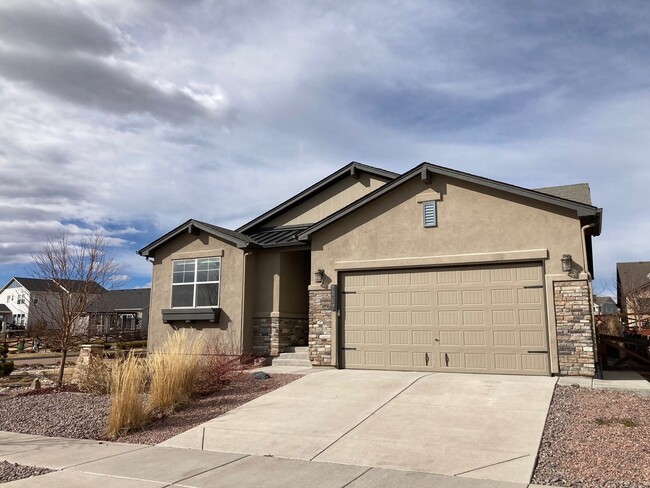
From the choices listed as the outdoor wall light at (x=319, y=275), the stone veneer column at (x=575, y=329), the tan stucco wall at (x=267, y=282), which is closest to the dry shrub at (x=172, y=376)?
the outdoor wall light at (x=319, y=275)

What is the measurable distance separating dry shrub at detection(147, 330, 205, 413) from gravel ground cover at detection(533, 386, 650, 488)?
618cm

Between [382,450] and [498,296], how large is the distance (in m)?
6.21

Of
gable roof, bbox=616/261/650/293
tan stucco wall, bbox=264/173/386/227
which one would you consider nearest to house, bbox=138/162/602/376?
tan stucco wall, bbox=264/173/386/227

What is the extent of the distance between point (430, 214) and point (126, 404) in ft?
26.5

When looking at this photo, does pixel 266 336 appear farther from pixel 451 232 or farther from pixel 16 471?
pixel 16 471

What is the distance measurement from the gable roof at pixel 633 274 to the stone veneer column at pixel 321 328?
93.5 ft

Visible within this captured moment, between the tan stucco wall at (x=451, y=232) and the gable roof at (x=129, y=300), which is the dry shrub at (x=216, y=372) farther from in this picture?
the gable roof at (x=129, y=300)

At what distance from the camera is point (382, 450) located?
6.74 metres

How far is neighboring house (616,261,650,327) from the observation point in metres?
28.2

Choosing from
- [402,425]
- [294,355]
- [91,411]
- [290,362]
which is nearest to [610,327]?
[294,355]

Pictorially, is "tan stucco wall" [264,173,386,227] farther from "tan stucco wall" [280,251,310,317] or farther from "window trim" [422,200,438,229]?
"window trim" [422,200,438,229]

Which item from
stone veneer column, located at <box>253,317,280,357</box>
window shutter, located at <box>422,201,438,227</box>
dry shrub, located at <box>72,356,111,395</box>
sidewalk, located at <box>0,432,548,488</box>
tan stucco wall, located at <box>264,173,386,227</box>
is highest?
tan stucco wall, located at <box>264,173,386,227</box>

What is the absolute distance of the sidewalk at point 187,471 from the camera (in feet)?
18.4

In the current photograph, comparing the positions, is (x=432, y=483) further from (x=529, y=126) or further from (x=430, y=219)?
(x=529, y=126)
